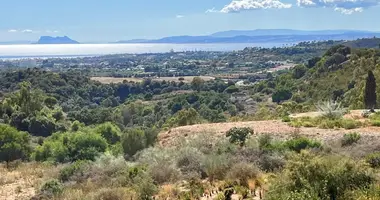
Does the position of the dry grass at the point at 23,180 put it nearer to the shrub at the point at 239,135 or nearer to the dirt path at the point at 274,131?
the dirt path at the point at 274,131

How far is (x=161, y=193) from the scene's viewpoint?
1041 centimetres

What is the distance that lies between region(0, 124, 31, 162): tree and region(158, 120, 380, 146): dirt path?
6358 mm

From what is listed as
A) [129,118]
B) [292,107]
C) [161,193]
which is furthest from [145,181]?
[129,118]


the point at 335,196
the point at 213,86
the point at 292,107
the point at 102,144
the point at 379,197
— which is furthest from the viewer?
the point at 213,86

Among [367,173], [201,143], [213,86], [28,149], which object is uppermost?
[367,173]

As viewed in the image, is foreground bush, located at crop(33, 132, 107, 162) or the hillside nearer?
the hillside

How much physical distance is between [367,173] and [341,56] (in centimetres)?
5004

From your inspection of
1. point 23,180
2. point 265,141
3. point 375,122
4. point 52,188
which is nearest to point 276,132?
point 265,141

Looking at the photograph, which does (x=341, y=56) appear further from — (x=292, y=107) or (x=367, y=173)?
(x=367, y=173)

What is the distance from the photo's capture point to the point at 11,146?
20.8 meters

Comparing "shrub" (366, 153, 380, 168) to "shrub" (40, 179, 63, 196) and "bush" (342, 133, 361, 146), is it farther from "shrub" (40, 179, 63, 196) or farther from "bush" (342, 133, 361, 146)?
"shrub" (40, 179, 63, 196)

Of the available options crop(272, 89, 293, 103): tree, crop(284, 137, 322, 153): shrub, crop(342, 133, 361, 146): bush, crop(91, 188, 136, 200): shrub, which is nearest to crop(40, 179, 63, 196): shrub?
crop(91, 188, 136, 200): shrub

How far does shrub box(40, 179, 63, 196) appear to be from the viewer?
1096cm

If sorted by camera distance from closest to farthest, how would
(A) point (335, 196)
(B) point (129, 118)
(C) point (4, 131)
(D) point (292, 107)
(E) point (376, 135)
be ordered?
(A) point (335, 196)
(E) point (376, 135)
(C) point (4, 131)
(D) point (292, 107)
(B) point (129, 118)
